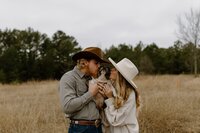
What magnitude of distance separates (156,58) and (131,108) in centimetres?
3275

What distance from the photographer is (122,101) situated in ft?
9.66

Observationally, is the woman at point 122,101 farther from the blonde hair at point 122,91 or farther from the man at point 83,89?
the man at point 83,89

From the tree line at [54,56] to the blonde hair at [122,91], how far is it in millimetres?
23980

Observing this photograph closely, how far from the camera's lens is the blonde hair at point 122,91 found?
2928 mm

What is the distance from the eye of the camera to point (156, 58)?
1390 inches

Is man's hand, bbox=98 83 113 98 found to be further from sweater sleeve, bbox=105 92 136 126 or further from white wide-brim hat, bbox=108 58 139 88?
white wide-brim hat, bbox=108 58 139 88

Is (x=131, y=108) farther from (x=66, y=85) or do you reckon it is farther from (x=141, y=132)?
(x=141, y=132)

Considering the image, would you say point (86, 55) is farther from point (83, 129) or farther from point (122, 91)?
point (83, 129)

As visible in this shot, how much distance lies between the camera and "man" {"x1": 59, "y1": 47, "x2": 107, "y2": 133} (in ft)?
9.20

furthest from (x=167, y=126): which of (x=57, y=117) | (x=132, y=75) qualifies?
(x=132, y=75)

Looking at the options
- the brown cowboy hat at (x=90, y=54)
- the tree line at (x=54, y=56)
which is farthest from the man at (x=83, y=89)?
the tree line at (x=54, y=56)

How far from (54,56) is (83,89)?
93.7 ft

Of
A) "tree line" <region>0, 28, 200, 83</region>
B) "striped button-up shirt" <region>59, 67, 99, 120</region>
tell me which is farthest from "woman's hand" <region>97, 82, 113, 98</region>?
"tree line" <region>0, 28, 200, 83</region>

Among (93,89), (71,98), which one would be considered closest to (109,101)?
(93,89)
